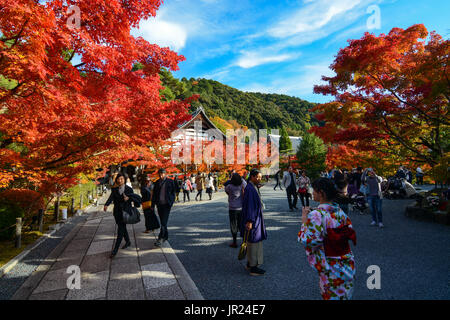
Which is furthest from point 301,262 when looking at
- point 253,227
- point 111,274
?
point 111,274

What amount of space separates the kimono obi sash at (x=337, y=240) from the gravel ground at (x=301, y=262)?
1.50 m

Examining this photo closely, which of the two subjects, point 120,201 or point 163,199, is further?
point 163,199

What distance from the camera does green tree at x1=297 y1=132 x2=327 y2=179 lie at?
3125 cm

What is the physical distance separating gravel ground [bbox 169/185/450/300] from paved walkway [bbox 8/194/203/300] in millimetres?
325

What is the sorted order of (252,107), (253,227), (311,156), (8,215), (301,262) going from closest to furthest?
(253,227) < (301,262) < (8,215) < (311,156) < (252,107)

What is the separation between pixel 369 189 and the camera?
6922mm

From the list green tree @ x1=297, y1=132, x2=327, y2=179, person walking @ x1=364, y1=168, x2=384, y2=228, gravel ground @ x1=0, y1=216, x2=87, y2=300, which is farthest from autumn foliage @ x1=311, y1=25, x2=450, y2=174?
green tree @ x1=297, y1=132, x2=327, y2=179

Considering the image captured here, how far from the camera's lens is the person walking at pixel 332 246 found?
2100 millimetres

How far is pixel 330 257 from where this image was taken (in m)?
2.14

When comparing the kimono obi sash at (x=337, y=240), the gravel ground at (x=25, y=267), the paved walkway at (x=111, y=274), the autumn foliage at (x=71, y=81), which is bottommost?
the gravel ground at (x=25, y=267)

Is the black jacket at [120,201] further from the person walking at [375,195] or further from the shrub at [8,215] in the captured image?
the person walking at [375,195]

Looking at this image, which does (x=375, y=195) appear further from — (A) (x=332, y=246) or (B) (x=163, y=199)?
(B) (x=163, y=199)

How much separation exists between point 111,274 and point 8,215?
4476 mm

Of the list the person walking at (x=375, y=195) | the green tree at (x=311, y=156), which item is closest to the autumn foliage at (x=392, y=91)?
the person walking at (x=375, y=195)
